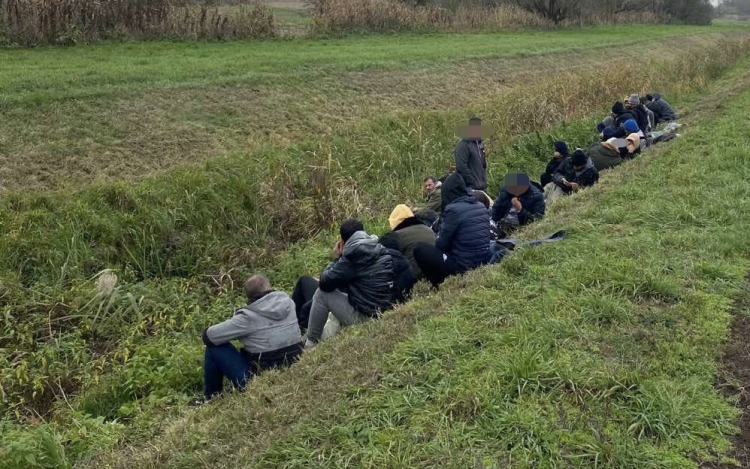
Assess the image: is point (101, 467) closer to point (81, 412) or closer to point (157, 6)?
point (81, 412)

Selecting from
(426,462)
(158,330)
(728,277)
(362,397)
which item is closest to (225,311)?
(158,330)

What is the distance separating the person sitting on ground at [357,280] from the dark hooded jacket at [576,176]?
413cm

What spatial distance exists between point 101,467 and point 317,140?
26.0ft

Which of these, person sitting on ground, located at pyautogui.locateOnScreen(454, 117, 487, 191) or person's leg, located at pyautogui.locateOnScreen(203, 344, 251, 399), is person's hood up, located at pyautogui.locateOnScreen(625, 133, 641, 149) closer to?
person sitting on ground, located at pyautogui.locateOnScreen(454, 117, 487, 191)

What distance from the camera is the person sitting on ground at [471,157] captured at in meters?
8.39

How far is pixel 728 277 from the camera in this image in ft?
16.3

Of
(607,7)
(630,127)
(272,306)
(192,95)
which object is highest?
(607,7)

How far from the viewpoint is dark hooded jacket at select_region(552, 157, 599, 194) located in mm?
8860

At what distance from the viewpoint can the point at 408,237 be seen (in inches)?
256

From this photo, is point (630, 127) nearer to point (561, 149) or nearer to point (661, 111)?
point (561, 149)

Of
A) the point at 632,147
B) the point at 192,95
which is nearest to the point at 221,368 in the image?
the point at 632,147

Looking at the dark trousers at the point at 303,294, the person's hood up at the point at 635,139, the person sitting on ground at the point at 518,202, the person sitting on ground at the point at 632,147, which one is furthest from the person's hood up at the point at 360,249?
the person's hood up at the point at 635,139

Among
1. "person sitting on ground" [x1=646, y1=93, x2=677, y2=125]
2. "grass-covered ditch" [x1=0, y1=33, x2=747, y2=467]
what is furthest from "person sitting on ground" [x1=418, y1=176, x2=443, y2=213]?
"person sitting on ground" [x1=646, y1=93, x2=677, y2=125]

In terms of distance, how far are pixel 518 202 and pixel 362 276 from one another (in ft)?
9.58
